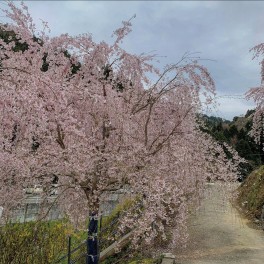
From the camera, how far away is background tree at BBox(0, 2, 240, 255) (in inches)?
259

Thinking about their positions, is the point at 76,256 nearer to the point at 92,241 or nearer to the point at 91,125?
the point at 92,241

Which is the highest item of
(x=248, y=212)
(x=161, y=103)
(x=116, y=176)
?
(x=161, y=103)

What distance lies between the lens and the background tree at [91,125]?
6.59 m

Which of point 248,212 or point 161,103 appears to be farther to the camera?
point 248,212

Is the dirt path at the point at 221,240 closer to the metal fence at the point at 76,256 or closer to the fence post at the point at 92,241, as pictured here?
the metal fence at the point at 76,256

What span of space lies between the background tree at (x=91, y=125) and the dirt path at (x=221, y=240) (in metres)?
2.85

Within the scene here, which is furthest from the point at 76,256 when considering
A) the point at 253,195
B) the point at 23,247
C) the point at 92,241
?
the point at 253,195

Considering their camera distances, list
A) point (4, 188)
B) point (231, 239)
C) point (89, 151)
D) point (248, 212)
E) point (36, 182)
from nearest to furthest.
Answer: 1. point (89, 151)
2. point (36, 182)
3. point (4, 188)
4. point (231, 239)
5. point (248, 212)

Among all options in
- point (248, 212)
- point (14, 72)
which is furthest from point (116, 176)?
point (248, 212)

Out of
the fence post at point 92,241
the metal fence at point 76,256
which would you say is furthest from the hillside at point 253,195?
the fence post at point 92,241

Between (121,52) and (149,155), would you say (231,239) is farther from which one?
(121,52)

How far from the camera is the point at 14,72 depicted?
814 cm

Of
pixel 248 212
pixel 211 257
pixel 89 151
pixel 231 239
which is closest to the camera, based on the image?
pixel 89 151

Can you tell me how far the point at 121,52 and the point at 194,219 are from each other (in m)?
9.84
